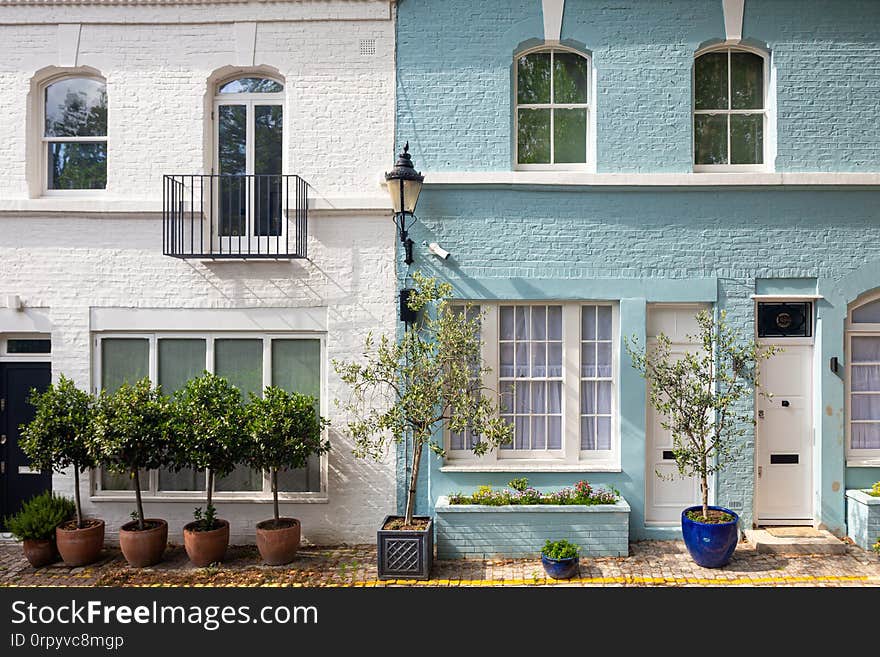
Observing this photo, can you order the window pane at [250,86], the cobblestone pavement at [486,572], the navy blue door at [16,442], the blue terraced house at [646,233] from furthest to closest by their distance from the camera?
the window pane at [250,86]
the navy blue door at [16,442]
the blue terraced house at [646,233]
the cobblestone pavement at [486,572]

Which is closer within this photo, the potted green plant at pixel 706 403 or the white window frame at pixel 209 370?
the potted green plant at pixel 706 403

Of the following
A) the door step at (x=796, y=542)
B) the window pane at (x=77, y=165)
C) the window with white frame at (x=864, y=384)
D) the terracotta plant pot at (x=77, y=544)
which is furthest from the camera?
the window pane at (x=77, y=165)

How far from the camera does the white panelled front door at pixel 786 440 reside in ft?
30.1

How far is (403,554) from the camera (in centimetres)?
793

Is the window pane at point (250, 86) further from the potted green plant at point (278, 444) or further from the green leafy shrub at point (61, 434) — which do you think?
the green leafy shrub at point (61, 434)

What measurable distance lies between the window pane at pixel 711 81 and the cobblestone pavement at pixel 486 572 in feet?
18.3

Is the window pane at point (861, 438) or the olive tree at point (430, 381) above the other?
the olive tree at point (430, 381)

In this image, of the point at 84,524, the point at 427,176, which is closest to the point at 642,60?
the point at 427,176

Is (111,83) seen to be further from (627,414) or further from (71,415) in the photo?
(627,414)

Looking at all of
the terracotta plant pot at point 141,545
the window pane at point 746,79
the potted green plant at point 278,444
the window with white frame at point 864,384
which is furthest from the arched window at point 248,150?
the window with white frame at point 864,384

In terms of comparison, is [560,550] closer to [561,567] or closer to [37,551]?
[561,567]

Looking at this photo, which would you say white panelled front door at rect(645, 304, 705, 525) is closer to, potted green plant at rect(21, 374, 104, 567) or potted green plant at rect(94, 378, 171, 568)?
potted green plant at rect(94, 378, 171, 568)

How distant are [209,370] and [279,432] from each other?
1642 millimetres

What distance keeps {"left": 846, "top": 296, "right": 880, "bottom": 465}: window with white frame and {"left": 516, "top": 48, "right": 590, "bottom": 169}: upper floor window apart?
13.5 ft
